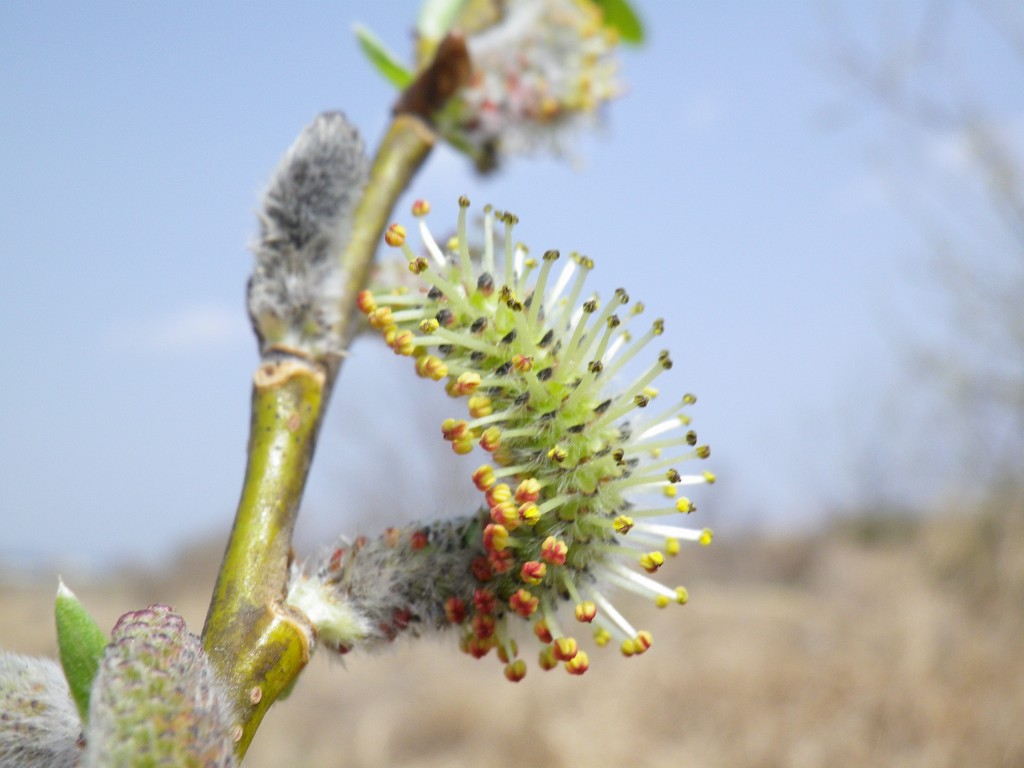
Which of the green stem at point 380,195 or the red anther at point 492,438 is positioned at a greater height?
the green stem at point 380,195

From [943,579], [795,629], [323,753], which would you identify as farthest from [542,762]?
[943,579]

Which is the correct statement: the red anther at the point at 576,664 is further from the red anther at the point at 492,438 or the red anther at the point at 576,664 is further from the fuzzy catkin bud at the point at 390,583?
the red anther at the point at 492,438

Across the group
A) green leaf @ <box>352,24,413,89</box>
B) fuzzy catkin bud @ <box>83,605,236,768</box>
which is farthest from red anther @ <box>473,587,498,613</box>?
green leaf @ <box>352,24,413,89</box>

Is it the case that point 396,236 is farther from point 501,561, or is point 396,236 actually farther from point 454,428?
point 501,561

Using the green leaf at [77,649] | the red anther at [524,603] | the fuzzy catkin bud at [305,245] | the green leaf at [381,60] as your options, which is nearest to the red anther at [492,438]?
the red anther at [524,603]

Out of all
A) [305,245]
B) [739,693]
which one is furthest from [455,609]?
[739,693]

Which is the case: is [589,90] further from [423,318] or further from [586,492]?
[586,492]
